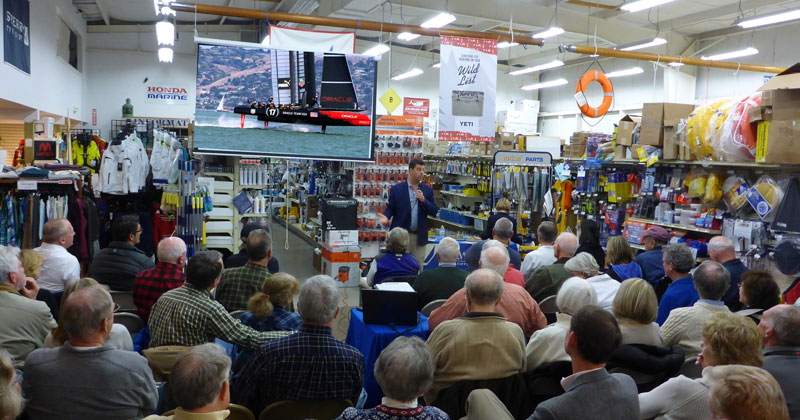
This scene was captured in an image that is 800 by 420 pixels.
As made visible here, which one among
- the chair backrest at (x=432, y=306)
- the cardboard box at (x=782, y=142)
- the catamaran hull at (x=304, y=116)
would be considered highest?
the catamaran hull at (x=304, y=116)

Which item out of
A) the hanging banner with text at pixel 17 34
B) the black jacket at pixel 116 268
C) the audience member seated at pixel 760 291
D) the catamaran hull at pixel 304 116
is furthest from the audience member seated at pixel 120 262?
the hanging banner with text at pixel 17 34

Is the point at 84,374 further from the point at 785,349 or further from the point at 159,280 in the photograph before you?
the point at 785,349

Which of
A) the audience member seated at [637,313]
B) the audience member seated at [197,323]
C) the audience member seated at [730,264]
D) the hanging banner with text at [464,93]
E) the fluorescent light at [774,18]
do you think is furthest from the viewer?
the fluorescent light at [774,18]

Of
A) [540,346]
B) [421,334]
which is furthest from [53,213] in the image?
[540,346]

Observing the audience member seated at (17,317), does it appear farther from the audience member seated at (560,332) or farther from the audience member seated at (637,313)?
the audience member seated at (637,313)

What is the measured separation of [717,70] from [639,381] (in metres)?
14.5

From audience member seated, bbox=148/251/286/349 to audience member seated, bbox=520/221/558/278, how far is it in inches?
116

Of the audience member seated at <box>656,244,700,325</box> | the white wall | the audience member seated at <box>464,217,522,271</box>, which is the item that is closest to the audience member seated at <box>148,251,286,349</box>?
the audience member seated at <box>464,217,522,271</box>

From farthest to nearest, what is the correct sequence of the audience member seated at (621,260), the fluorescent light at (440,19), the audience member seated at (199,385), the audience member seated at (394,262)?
the fluorescent light at (440,19) < the audience member seated at (394,262) < the audience member seated at (621,260) < the audience member seated at (199,385)

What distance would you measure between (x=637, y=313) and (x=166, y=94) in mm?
16629

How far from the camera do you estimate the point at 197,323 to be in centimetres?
312

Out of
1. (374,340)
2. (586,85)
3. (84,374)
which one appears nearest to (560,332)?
(374,340)

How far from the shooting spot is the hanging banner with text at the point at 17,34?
8258mm

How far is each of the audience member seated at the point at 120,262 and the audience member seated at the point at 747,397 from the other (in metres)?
4.12
